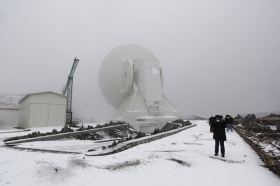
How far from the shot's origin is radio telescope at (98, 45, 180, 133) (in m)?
28.6

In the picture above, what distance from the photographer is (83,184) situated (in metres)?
4.06

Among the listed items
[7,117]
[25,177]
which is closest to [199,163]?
[25,177]

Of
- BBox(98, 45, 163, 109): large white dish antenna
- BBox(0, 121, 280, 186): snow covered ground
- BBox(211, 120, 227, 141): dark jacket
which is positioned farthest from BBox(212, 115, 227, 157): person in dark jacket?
BBox(98, 45, 163, 109): large white dish antenna

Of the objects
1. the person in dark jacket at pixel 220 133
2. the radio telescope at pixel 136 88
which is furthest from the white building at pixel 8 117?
the person in dark jacket at pixel 220 133

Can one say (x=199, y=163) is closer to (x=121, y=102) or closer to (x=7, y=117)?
(x=121, y=102)

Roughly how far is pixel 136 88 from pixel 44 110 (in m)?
14.9

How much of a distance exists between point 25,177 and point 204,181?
4.22 meters

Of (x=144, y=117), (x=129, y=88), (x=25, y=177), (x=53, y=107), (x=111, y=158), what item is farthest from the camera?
(x=129, y=88)

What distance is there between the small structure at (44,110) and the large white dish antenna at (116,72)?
1309 centimetres

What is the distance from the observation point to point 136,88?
31.8 metres

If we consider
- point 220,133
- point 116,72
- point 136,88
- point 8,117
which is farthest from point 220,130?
point 8,117

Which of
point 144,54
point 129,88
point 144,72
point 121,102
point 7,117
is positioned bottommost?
point 7,117

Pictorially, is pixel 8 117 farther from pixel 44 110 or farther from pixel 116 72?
pixel 116 72

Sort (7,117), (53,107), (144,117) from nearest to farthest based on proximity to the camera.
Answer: (53,107) → (144,117) → (7,117)
